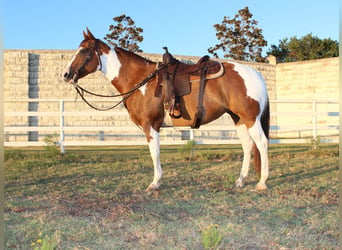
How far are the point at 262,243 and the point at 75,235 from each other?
1.41m

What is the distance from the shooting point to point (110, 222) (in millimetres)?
3213

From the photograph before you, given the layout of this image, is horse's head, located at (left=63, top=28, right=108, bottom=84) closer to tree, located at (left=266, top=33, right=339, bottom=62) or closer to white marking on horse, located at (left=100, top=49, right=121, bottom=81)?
white marking on horse, located at (left=100, top=49, right=121, bottom=81)

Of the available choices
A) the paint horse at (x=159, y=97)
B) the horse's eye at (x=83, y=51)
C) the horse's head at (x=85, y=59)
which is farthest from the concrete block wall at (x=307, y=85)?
the horse's eye at (x=83, y=51)

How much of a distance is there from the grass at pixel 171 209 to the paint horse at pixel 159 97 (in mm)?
550

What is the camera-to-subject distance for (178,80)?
183 inches

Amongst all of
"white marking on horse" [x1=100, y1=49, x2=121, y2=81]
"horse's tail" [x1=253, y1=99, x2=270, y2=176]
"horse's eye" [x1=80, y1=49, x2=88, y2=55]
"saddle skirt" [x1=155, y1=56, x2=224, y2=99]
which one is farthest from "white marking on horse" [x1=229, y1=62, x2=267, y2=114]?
"horse's eye" [x1=80, y1=49, x2=88, y2=55]

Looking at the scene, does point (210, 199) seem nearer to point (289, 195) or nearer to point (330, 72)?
point (289, 195)

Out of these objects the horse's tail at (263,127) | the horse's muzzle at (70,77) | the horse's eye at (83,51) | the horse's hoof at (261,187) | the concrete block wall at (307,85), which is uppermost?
the concrete block wall at (307,85)

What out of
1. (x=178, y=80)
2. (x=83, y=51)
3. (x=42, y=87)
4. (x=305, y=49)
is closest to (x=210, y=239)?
(x=178, y=80)

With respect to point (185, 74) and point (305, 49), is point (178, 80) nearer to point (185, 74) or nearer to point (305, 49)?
point (185, 74)

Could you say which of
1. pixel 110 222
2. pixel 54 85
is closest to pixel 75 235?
pixel 110 222

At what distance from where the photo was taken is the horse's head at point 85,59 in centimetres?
474

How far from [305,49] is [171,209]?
36807 millimetres

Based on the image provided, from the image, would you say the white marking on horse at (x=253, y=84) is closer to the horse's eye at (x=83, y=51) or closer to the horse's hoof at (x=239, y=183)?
the horse's hoof at (x=239, y=183)
